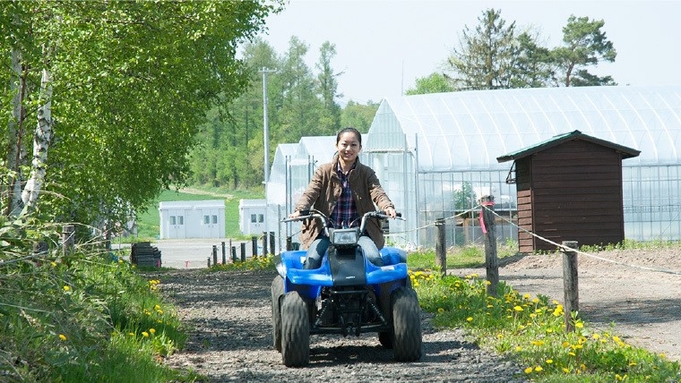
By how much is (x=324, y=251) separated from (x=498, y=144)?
24.8 meters

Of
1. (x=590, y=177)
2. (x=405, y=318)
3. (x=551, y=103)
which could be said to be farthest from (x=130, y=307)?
(x=551, y=103)

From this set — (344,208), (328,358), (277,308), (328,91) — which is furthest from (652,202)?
(328,91)

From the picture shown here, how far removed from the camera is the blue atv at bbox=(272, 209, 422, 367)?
29.9 feet

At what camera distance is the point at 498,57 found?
8350 cm

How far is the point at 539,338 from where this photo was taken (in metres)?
9.81

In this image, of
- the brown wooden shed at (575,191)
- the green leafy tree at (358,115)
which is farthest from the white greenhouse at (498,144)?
the green leafy tree at (358,115)

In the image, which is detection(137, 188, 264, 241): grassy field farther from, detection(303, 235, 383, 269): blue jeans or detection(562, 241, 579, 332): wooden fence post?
detection(303, 235, 383, 269): blue jeans

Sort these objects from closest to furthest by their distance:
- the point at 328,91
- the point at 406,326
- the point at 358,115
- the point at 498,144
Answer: the point at 406,326, the point at 498,144, the point at 328,91, the point at 358,115

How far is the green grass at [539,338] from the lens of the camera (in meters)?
8.02

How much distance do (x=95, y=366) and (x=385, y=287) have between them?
2.58 metres

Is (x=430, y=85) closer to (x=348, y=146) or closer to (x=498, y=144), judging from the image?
(x=498, y=144)

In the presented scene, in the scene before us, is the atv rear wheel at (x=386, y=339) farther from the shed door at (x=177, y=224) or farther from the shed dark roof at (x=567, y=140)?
the shed door at (x=177, y=224)

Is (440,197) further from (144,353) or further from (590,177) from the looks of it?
(144,353)

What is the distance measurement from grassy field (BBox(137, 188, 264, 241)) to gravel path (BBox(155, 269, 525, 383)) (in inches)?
3312
